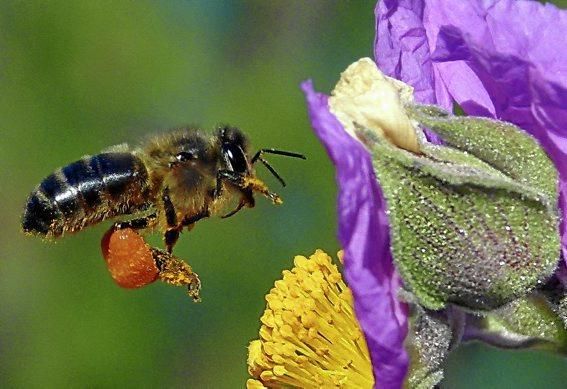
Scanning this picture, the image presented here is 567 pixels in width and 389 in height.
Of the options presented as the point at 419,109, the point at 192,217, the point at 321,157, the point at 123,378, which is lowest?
the point at 123,378

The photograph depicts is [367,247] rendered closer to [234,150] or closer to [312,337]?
[312,337]

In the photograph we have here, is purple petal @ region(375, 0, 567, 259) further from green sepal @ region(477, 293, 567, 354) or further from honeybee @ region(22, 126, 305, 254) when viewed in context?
honeybee @ region(22, 126, 305, 254)

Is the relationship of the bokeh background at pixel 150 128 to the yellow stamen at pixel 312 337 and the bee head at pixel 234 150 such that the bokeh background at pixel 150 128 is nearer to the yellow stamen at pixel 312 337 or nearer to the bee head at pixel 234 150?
the bee head at pixel 234 150

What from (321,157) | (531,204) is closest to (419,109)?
(531,204)

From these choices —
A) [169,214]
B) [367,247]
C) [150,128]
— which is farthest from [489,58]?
[150,128]

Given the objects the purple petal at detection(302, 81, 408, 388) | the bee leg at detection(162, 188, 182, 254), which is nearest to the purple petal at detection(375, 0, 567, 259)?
the purple petal at detection(302, 81, 408, 388)

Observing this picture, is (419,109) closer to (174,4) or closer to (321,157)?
(321,157)

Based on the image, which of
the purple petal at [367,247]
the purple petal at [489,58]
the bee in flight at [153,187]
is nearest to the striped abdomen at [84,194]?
the bee in flight at [153,187]
